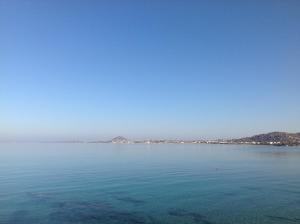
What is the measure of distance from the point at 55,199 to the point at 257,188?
28873 millimetres

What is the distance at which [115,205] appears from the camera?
3484 cm

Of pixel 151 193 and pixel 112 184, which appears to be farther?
pixel 112 184

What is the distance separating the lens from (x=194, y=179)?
56.8 m

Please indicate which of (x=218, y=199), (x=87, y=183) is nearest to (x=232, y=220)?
(x=218, y=199)

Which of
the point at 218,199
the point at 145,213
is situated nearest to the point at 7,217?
the point at 145,213

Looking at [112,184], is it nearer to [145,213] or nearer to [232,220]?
[145,213]

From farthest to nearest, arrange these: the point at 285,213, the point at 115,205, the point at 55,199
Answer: the point at 55,199, the point at 115,205, the point at 285,213

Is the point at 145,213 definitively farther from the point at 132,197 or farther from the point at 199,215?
the point at 132,197

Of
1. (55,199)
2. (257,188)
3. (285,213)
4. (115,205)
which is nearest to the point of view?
(285,213)

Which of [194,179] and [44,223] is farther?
[194,179]

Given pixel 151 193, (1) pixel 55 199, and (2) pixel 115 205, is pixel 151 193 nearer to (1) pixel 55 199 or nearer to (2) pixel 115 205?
(2) pixel 115 205

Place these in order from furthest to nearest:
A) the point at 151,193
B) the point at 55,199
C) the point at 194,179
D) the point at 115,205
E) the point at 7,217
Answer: the point at 194,179 → the point at 151,193 → the point at 55,199 → the point at 115,205 → the point at 7,217

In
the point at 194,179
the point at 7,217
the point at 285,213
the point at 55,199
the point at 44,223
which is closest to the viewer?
the point at 44,223

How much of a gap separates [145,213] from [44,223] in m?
9.41
